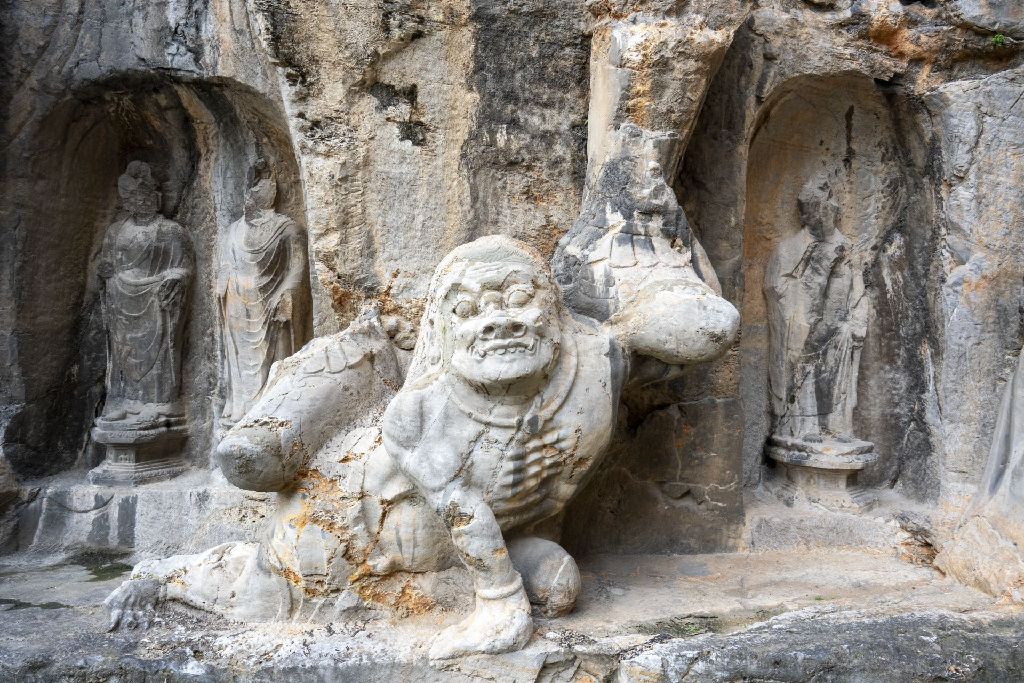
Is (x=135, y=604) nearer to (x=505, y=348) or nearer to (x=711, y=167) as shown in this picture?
(x=505, y=348)

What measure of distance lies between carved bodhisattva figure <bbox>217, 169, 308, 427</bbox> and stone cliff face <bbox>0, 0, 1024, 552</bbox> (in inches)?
31.1

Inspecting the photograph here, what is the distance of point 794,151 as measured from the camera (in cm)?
388

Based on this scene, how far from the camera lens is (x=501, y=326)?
249 cm

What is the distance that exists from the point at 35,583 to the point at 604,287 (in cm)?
281

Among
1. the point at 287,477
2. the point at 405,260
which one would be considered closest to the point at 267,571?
the point at 287,477

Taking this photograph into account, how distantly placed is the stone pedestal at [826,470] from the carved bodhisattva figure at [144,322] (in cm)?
312

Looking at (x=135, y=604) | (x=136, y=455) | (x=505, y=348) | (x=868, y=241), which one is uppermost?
(x=868, y=241)

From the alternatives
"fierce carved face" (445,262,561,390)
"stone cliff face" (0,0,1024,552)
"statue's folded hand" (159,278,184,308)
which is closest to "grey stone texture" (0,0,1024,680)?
"stone cliff face" (0,0,1024,552)

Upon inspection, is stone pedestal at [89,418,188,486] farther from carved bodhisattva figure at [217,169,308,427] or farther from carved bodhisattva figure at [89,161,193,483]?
carved bodhisattva figure at [217,169,308,427]

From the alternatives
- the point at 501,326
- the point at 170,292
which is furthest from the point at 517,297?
the point at 170,292

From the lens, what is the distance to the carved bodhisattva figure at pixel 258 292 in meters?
4.45

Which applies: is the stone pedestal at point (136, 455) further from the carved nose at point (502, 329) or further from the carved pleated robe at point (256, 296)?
the carved nose at point (502, 329)

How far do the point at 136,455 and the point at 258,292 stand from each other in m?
1.08

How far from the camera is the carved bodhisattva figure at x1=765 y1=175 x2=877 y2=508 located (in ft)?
12.6
